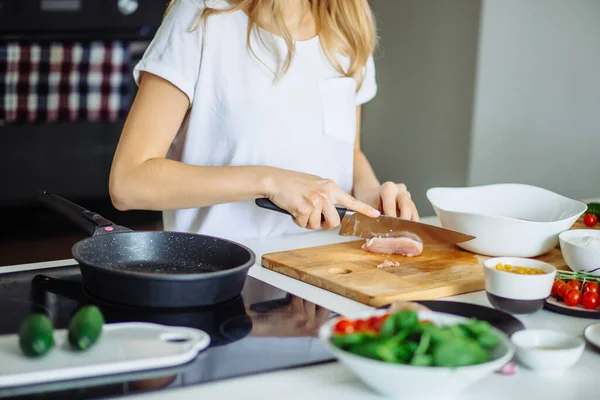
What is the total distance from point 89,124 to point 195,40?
7.69ft

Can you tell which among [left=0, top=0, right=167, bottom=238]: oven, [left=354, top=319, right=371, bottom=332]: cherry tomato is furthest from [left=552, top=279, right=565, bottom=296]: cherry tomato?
[left=0, top=0, right=167, bottom=238]: oven

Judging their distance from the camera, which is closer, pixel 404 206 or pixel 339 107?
pixel 404 206

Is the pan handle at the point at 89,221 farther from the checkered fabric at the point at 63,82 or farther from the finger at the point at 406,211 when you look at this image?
the checkered fabric at the point at 63,82

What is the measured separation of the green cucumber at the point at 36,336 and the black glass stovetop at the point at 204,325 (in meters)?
0.05

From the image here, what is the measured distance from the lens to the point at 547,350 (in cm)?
104

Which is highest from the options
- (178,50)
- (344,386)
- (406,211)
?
(178,50)

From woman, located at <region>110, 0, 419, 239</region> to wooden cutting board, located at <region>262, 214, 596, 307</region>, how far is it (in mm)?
80

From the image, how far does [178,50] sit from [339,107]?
45 cm

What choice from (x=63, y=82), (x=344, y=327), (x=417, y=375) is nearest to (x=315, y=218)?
(x=344, y=327)

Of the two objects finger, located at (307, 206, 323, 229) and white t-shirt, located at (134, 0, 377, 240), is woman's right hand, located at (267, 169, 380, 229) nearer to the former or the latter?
finger, located at (307, 206, 323, 229)

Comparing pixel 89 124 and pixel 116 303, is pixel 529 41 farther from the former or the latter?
Result: pixel 116 303

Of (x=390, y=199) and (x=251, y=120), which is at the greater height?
(x=251, y=120)

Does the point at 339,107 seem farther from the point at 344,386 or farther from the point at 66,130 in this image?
the point at 66,130

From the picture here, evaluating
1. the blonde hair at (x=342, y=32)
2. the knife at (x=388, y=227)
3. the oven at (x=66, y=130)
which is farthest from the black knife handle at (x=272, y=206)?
the oven at (x=66, y=130)
